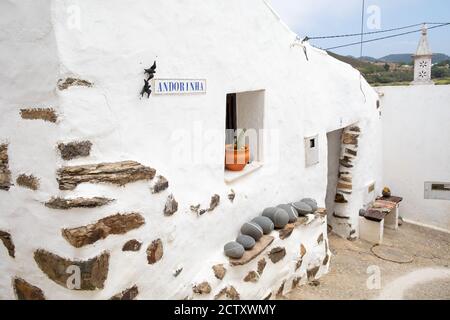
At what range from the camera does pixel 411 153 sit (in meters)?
8.70

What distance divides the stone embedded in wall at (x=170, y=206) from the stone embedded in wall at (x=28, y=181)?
0.87 m

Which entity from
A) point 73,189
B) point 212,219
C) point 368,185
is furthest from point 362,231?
point 73,189

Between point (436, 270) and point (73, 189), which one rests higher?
point (73, 189)

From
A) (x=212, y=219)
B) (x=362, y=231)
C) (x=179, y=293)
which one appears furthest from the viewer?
(x=362, y=231)

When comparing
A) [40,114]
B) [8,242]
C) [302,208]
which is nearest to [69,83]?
[40,114]

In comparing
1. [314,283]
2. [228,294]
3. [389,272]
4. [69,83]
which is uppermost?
[69,83]

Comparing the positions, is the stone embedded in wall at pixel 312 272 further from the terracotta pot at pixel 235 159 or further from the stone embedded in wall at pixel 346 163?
the stone embedded in wall at pixel 346 163

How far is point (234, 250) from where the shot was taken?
335 centimetres

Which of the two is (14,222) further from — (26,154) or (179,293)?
(179,293)

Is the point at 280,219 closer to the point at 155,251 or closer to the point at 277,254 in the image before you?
the point at 277,254

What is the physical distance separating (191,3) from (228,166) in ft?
5.28

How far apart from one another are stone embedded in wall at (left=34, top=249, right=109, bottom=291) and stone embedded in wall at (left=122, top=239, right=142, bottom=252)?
143mm

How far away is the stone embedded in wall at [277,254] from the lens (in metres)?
3.78
